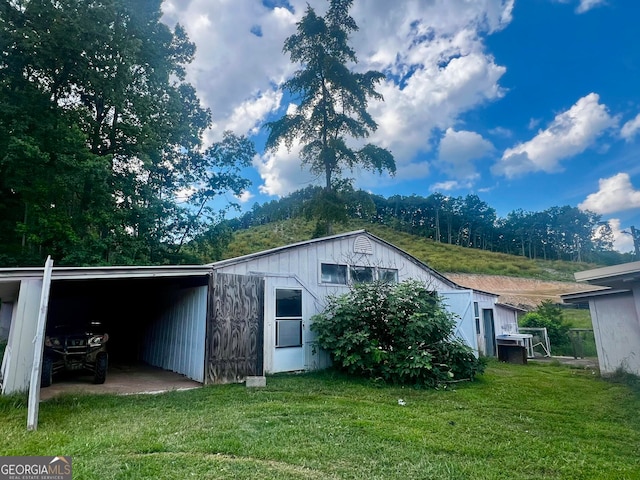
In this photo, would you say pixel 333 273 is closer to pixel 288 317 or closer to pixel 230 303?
pixel 288 317

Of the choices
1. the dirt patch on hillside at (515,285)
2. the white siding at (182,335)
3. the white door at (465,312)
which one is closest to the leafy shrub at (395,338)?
the white door at (465,312)

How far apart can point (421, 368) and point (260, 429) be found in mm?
4081

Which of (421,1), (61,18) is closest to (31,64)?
(61,18)

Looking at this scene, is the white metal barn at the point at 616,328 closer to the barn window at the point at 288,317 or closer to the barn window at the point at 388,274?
the barn window at the point at 388,274

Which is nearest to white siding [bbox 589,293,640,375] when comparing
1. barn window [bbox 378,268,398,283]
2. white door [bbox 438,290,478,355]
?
white door [bbox 438,290,478,355]

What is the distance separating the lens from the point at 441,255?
42656 mm

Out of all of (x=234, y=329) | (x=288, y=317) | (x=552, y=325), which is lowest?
(x=552, y=325)

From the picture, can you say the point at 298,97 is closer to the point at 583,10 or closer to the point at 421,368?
the point at 583,10

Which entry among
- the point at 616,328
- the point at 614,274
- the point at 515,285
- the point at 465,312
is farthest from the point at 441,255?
the point at 614,274

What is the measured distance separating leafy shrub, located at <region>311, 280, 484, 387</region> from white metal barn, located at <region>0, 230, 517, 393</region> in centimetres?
87

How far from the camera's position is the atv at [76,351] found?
6.70 meters

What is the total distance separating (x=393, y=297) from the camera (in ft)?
27.3

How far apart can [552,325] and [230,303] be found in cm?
1506

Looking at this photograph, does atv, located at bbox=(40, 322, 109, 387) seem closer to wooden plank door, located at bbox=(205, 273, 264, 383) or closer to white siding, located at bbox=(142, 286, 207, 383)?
white siding, located at bbox=(142, 286, 207, 383)
